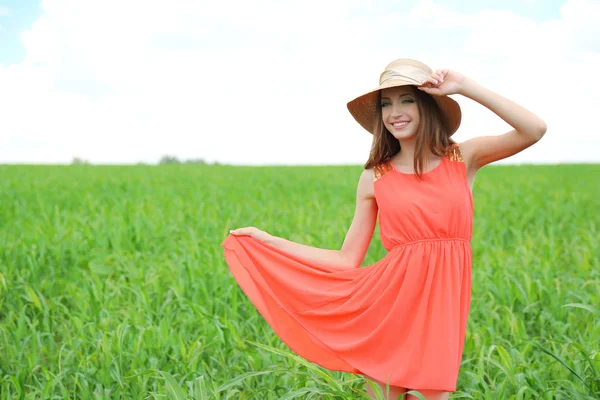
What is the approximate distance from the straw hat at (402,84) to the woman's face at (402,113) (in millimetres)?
70

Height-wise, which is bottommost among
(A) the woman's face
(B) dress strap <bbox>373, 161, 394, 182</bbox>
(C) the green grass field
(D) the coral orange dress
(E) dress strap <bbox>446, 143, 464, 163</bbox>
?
(C) the green grass field

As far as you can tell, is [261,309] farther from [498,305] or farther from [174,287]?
[498,305]

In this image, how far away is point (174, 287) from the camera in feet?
15.4

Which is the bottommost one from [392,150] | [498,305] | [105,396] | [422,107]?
[105,396]

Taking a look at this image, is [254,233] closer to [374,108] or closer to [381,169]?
[381,169]

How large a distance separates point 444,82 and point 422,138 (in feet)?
0.76

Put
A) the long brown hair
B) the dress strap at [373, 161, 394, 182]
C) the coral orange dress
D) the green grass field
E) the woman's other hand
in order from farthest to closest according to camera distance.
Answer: the green grass field < the woman's other hand < the dress strap at [373, 161, 394, 182] < the long brown hair < the coral orange dress

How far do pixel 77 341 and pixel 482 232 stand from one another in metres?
5.04

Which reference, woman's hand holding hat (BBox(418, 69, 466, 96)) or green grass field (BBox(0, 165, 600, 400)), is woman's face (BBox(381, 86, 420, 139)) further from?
green grass field (BBox(0, 165, 600, 400))

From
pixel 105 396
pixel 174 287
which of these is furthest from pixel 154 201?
pixel 105 396

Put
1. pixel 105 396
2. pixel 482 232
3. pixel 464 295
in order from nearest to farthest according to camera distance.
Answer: pixel 464 295 < pixel 105 396 < pixel 482 232

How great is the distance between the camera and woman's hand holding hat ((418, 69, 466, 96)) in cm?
228

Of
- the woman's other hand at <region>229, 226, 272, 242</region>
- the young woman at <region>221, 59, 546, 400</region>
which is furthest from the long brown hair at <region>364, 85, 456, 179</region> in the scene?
the woman's other hand at <region>229, 226, 272, 242</region>

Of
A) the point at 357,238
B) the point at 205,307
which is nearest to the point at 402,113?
the point at 357,238
